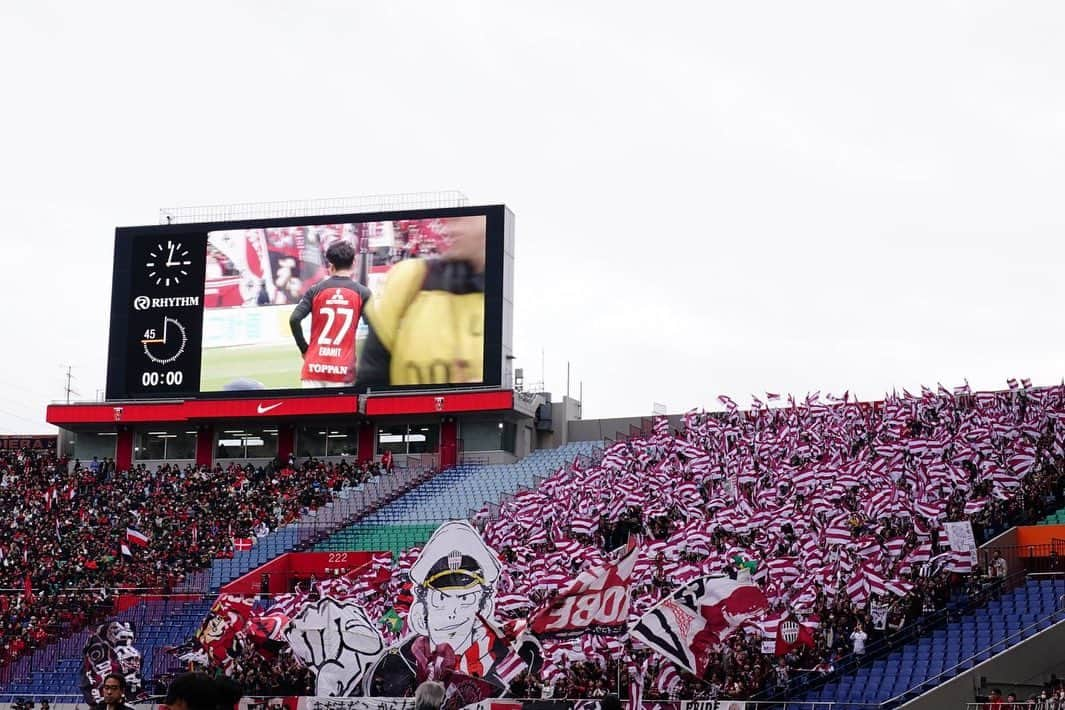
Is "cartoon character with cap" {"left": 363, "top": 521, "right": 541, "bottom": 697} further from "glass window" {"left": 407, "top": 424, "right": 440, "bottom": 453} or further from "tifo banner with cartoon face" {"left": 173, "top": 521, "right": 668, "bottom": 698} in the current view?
"glass window" {"left": 407, "top": 424, "right": 440, "bottom": 453}

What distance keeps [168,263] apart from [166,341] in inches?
119

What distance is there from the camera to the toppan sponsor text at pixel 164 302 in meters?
55.7

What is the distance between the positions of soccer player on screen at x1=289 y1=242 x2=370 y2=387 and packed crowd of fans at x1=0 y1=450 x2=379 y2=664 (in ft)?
11.7

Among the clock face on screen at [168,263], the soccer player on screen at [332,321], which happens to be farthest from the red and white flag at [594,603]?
the clock face on screen at [168,263]

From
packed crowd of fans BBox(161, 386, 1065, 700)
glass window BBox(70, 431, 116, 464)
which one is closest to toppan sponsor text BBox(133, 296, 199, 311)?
glass window BBox(70, 431, 116, 464)

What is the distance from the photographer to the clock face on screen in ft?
184

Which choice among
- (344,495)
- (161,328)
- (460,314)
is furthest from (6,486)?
(460,314)

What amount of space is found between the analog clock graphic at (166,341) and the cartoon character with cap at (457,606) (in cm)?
2963

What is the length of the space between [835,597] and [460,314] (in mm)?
22632

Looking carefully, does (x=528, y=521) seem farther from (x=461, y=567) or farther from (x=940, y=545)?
(x=461, y=567)

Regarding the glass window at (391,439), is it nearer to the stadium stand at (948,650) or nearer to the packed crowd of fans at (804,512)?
the packed crowd of fans at (804,512)

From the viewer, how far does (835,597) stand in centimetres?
3294

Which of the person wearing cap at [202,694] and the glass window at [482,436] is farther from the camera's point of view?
the glass window at [482,436]

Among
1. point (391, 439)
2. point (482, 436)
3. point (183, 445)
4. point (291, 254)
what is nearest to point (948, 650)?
point (482, 436)
